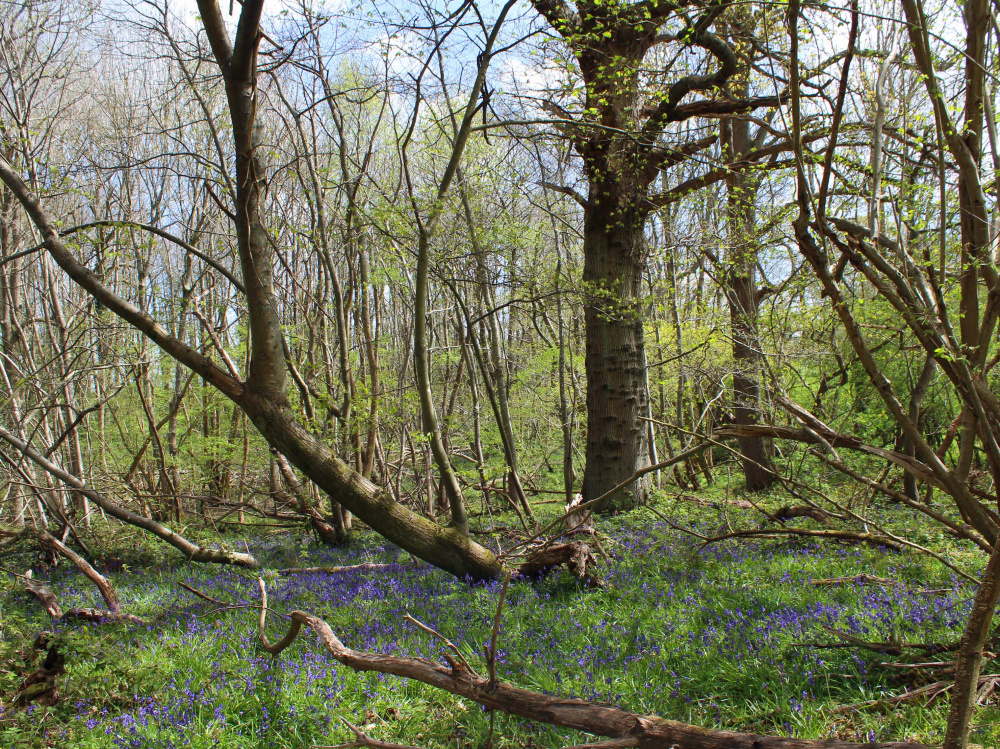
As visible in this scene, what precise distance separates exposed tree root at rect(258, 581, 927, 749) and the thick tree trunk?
5.54m

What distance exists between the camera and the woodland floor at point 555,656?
116 inches

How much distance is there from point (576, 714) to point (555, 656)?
1.24m

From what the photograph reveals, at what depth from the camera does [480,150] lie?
38.8ft

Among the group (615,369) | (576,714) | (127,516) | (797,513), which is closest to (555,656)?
(576,714)

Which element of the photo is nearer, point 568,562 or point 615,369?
point 568,562

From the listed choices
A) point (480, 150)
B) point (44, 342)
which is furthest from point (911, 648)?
point (44, 342)

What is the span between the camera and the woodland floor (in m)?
2.94

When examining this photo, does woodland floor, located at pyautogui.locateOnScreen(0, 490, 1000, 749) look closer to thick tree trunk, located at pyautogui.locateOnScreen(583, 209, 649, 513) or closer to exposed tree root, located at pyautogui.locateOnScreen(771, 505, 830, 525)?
exposed tree root, located at pyautogui.locateOnScreen(771, 505, 830, 525)

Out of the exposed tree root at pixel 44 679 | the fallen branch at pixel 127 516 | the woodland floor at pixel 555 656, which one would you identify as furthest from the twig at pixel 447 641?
the fallen branch at pixel 127 516

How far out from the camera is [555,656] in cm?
364

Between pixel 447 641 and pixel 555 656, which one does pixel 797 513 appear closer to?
pixel 555 656

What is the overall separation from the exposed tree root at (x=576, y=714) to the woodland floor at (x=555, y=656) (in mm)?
477

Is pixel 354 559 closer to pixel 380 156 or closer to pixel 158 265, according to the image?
pixel 380 156

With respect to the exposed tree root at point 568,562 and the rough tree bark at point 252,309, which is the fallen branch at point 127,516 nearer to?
the rough tree bark at point 252,309
